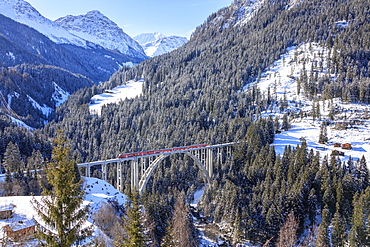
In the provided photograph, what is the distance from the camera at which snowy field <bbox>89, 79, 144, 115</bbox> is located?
148375 millimetres

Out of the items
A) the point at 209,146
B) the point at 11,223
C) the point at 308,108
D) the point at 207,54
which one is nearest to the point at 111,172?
the point at 209,146

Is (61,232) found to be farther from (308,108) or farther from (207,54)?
(207,54)

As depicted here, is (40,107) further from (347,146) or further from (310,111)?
(347,146)

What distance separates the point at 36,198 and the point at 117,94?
451ft

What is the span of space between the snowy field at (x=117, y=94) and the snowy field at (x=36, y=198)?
98.1m

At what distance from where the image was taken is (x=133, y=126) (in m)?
112

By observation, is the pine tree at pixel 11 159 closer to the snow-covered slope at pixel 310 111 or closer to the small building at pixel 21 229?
the small building at pixel 21 229

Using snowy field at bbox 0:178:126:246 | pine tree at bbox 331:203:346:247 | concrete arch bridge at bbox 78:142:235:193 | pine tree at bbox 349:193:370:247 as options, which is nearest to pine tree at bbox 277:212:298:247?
pine tree at bbox 331:203:346:247

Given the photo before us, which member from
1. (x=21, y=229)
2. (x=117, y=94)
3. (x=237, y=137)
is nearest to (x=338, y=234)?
(x=237, y=137)

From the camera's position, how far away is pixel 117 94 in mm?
163625

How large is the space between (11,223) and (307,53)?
15014cm

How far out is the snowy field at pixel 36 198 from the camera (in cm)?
2636

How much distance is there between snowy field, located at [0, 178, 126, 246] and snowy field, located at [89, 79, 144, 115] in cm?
9808

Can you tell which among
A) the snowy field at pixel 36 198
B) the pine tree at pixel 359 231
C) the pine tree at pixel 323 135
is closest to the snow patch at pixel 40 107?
the snowy field at pixel 36 198
